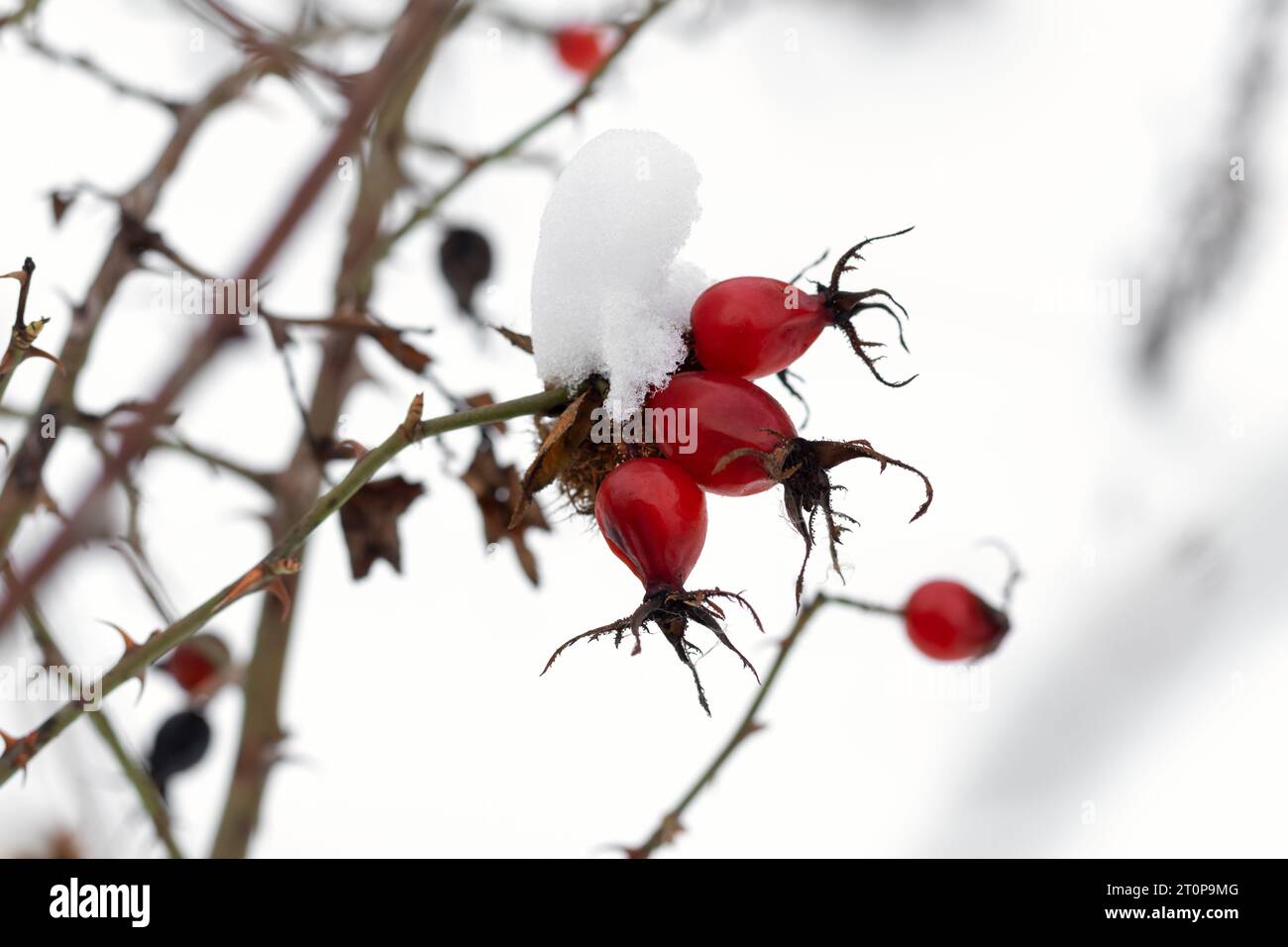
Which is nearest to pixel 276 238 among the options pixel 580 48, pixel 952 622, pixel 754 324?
pixel 754 324

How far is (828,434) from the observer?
1551mm

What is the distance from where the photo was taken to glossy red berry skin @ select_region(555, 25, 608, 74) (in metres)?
2.03

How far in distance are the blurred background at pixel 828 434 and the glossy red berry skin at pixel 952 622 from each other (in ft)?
0.67

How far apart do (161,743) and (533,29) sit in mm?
1331

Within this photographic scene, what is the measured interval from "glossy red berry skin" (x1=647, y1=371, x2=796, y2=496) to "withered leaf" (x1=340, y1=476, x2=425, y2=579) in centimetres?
39

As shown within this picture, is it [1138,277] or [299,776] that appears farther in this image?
[1138,277]

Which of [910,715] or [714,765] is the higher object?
[910,715]

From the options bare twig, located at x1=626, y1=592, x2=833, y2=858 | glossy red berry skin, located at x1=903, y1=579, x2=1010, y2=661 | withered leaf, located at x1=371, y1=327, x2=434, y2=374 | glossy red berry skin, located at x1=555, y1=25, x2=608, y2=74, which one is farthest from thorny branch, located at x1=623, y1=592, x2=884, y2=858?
glossy red berry skin, located at x1=555, y1=25, x2=608, y2=74

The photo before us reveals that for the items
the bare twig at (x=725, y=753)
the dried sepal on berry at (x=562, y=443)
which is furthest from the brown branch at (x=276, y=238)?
the bare twig at (x=725, y=753)

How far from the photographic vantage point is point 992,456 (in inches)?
114

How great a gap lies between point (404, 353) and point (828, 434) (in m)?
0.81

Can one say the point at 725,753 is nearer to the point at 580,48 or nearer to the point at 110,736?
the point at 110,736
